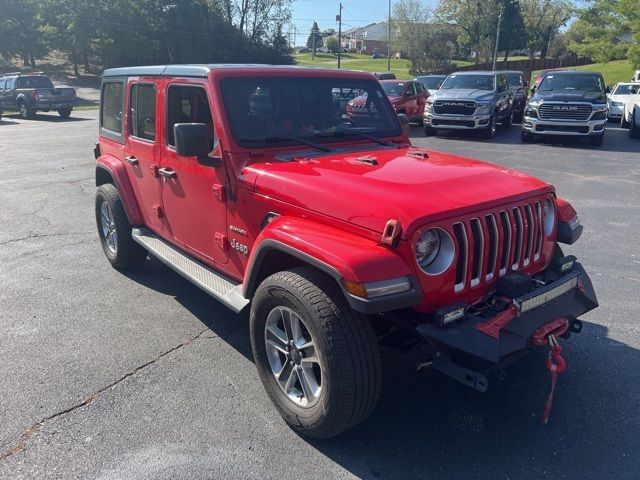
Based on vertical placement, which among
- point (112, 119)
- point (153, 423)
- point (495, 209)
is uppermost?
point (112, 119)

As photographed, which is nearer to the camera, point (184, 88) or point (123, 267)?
point (184, 88)

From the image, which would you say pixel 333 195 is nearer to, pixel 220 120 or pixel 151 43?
pixel 220 120

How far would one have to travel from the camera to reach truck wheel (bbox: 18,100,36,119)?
79.0ft

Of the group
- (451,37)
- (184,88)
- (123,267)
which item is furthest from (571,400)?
(451,37)

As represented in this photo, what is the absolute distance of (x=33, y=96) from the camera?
77.3 feet

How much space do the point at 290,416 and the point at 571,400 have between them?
5.80 feet

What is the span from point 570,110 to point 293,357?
1348cm

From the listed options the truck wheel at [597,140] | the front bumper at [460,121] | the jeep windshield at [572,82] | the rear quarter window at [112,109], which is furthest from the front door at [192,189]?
the jeep windshield at [572,82]

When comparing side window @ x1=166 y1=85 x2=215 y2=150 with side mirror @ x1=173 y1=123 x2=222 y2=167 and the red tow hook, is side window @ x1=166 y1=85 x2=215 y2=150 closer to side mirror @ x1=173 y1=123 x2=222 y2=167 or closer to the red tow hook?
side mirror @ x1=173 y1=123 x2=222 y2=167

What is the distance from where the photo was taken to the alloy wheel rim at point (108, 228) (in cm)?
568

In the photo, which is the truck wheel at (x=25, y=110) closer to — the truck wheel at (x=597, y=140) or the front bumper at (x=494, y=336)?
the truck wheel at (x=597, y=140)

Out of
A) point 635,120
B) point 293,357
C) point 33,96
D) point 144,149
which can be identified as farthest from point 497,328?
point 33,96

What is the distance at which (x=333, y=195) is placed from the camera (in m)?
3.09

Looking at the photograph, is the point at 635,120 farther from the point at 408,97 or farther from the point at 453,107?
the point at 408,97
